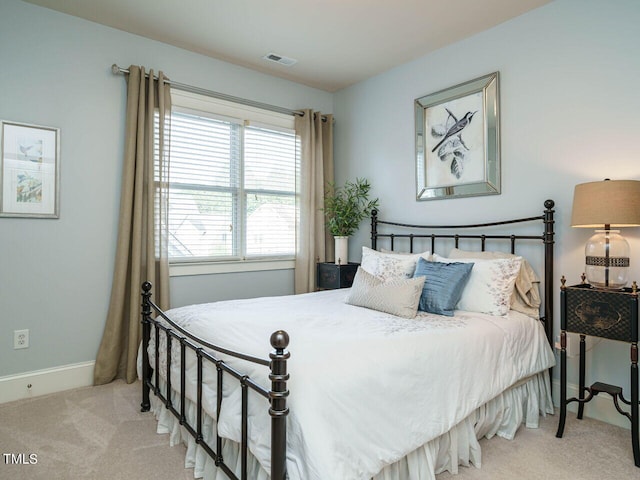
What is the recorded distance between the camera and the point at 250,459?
1551 mm

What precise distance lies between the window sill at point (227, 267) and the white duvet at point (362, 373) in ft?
3.45

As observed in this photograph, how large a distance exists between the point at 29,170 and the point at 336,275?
2.59 meters

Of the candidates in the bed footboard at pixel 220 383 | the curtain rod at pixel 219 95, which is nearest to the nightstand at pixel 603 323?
the bed footboard at pixel 220 383

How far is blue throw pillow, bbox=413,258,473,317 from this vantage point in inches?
96.4

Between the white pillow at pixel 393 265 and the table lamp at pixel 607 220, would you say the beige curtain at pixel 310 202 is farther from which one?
the table lamp at pixel 607 220

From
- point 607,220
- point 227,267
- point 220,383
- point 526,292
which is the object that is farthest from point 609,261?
point 227,267

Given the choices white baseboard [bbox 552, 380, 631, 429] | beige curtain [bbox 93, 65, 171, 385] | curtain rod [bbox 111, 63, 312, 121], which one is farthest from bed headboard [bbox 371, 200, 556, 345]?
beige curtain [bbox 93, 65, 171, 385]

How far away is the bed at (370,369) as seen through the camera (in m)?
1.37

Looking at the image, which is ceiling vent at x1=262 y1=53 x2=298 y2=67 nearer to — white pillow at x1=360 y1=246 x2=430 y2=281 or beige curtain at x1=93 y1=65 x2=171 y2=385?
beige curtain at x1=93 y1=65 x2=171 y2=385

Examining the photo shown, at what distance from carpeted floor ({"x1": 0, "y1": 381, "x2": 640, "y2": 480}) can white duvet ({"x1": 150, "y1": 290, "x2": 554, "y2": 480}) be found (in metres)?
0.34

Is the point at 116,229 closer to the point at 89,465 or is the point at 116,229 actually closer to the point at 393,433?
the point at 89,465

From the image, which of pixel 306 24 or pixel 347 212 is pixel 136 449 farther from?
pixel 306 24

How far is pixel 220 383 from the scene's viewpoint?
1605mm

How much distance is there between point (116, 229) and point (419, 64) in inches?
116
